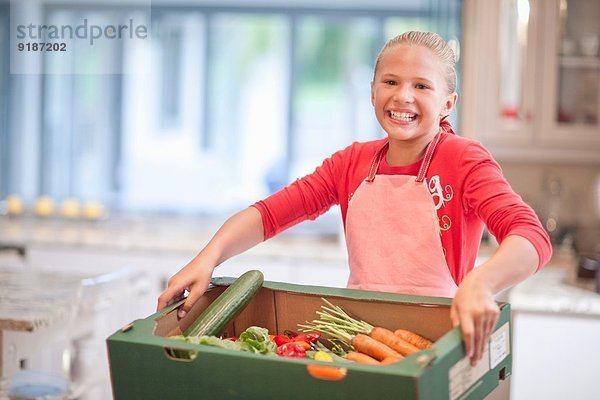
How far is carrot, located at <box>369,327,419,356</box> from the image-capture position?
125 centimetres

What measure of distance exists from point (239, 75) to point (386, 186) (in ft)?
9.54

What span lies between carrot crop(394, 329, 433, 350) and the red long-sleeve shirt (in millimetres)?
185

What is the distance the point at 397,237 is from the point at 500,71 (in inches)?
85.4

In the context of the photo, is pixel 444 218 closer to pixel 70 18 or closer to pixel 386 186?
pixel 386 186

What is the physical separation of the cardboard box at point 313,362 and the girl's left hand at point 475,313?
0.6 inches

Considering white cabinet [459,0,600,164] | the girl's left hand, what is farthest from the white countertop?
the girl's left hand

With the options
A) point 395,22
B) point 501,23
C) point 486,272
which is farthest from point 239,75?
point 486,272

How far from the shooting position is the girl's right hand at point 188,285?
1356 millimetres

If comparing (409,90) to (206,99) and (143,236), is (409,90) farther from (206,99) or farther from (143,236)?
(206,99)

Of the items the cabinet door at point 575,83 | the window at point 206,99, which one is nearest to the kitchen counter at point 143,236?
the window at point 206,99

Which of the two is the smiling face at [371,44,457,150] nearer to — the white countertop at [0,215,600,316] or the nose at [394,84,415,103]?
the nose at [394,84,415,103]

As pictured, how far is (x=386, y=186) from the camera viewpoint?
1.51 meters

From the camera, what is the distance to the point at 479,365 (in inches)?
46.4

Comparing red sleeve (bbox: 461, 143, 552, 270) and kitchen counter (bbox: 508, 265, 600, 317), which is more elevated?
red sleeve (bbox: 461, 143, 552, 270)
